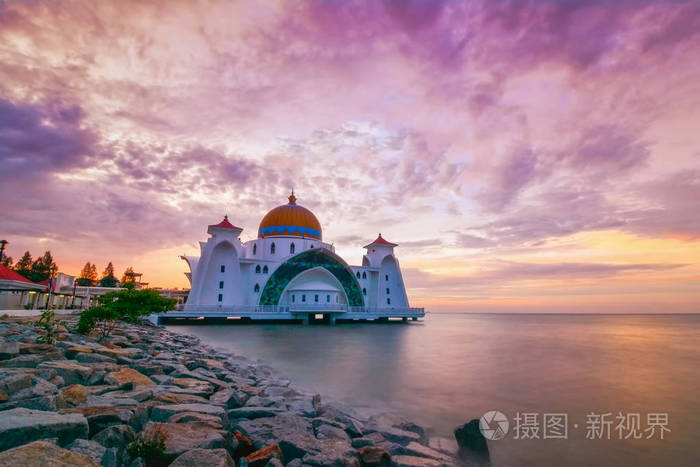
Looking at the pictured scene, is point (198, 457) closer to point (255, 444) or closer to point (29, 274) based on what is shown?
point (255, 444)

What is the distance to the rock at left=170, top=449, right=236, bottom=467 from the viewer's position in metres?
2.80

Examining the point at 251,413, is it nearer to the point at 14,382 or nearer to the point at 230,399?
the point at 230,399

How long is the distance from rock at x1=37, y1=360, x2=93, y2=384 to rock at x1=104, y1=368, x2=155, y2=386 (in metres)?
0.32

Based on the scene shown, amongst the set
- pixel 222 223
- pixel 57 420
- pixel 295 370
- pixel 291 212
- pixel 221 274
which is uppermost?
pixel 291 212

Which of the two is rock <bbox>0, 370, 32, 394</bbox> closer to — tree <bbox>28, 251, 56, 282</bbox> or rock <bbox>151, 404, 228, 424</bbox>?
rock <bbox>151, 404, 228, 424</bbox>

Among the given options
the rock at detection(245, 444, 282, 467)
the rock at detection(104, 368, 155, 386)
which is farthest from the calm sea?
the rock at detection(104, 368, 155, 386)

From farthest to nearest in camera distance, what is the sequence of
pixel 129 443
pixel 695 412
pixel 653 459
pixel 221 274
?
pixel 221 274
pixel 695 412
pixel 653 459
pixel 129 443

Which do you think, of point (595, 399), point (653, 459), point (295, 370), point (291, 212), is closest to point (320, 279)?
point (291, 212)

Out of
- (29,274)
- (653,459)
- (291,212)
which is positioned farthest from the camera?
(29,274)

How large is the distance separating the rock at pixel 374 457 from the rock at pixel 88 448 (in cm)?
244

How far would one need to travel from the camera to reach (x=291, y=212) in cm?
4575

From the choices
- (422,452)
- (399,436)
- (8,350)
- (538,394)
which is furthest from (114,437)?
(538,394)

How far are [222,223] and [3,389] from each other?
120ft

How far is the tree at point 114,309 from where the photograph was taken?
35.7 ft
